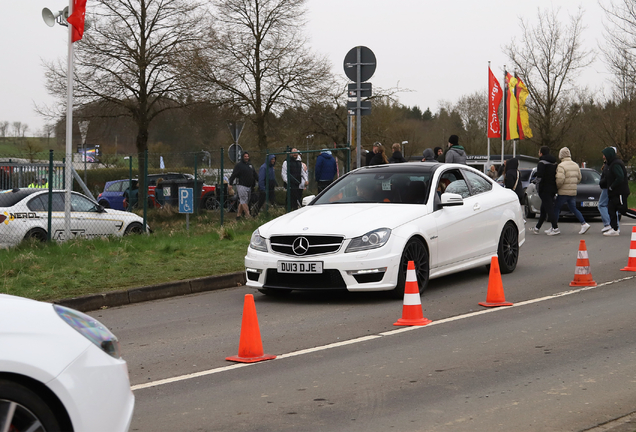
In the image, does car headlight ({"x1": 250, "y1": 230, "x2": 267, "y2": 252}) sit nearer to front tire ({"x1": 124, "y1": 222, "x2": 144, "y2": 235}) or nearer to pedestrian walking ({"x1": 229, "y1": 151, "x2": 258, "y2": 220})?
front tire ({"x1": 124, "y1": 222, "x2": 144, "y2": 235})

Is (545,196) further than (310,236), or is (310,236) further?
(545,196)

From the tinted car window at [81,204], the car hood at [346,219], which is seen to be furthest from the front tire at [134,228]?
the car hood at [346,219]

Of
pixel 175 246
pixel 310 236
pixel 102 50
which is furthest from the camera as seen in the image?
pixel 102 50

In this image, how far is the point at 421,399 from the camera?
17.3ft

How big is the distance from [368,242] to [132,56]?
2387 cm

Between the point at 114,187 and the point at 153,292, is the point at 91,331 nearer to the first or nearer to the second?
the point at 153,292

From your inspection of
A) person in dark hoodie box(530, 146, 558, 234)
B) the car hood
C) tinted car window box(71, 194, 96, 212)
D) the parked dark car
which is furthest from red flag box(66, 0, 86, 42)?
the parked dark car

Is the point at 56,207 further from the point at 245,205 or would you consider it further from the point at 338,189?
the point at 338,189

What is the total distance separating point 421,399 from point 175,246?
9.72 m

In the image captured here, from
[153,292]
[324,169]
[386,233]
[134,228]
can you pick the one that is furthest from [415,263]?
[324,169]

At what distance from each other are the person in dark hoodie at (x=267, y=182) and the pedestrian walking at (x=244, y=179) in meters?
0.46

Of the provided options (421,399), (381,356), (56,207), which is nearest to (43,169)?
(56,207)

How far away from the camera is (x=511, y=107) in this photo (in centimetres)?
3831

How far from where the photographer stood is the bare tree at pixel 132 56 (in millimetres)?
30359
